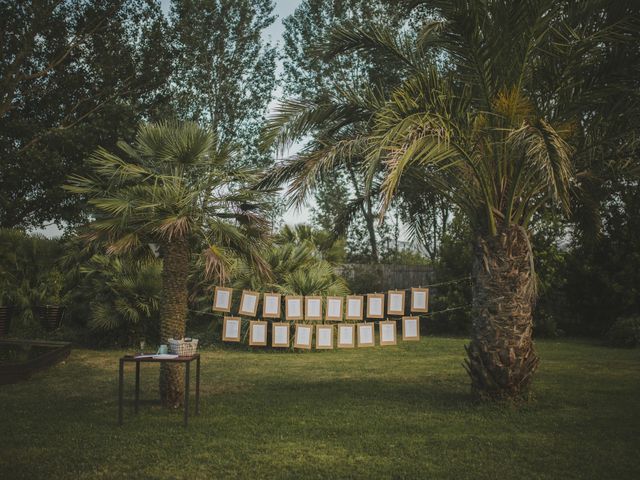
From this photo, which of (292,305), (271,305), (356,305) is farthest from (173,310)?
(356,305)

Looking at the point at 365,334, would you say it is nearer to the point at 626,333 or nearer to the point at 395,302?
the point at 395,302

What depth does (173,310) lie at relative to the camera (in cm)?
758

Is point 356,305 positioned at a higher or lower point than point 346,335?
higher

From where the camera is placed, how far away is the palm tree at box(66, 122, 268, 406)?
7.27m

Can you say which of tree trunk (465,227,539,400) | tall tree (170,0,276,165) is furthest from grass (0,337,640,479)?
tall tree (170,0,276,165)

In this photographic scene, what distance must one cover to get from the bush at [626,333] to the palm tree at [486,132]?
22.1ft

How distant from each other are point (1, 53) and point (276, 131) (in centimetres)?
1242

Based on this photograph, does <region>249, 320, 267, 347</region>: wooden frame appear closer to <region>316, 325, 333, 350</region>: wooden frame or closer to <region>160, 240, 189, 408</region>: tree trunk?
<region>316, 325, 333, 350</region>: wooden frame

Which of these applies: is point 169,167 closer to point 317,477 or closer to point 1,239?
point 317,477

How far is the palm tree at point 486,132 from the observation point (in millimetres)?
6535

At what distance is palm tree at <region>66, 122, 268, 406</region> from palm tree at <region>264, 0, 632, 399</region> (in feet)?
2.35

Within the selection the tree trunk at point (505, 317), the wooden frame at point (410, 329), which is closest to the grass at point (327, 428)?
the tree trunk at point (505, 317)

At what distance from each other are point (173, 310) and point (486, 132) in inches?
172

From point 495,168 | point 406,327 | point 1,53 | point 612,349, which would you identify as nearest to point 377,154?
point 495,168
